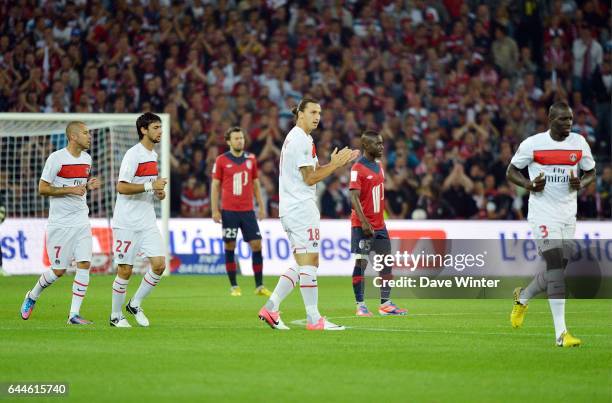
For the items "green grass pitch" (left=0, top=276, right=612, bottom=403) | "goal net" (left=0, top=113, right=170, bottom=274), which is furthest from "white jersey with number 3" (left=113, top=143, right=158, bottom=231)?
"goal net" (left=0, top=113, right=170, bottom=274)

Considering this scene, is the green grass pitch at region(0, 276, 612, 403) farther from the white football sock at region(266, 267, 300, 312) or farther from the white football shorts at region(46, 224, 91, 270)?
the white football shorts at region(46, 224, 91, 270)

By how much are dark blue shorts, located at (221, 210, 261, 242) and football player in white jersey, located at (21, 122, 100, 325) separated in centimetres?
561

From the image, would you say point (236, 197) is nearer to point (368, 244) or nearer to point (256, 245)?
point (256, 245)

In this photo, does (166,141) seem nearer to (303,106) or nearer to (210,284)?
(210,284)

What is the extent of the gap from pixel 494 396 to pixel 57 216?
6807 millimetres

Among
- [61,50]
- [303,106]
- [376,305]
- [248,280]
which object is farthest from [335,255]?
[303,106]

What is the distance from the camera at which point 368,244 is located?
47.2 ft

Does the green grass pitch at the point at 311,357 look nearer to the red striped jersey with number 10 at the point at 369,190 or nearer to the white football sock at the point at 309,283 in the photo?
the white football sock at the point at 309,283

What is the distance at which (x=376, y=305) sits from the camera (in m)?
15.7

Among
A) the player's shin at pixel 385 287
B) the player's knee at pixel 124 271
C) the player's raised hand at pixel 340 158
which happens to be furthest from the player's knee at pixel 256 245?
the player's raised hand at pixel 340 158

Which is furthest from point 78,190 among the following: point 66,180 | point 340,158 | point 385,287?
point 385,287

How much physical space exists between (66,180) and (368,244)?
395cm

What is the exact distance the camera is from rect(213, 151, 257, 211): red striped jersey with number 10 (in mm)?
18469

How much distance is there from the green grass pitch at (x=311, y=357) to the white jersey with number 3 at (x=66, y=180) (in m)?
1.18
